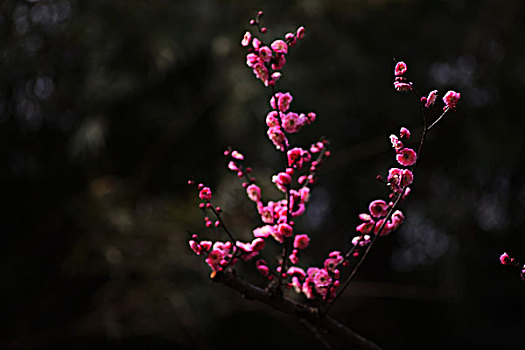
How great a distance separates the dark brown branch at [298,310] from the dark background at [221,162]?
3.45ft

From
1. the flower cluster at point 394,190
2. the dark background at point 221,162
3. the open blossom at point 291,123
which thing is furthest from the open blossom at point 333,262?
the dark background at point 221,162

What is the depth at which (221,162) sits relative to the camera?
197 centimetres

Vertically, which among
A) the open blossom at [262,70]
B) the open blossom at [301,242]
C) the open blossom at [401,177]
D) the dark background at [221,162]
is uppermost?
the open blossom at [262,70]

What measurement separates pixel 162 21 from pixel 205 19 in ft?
0.49

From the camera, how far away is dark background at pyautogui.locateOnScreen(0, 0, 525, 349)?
64.1 inches

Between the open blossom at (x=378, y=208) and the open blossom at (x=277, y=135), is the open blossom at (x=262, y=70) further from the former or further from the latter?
the open blossom at (x=378, y=208)

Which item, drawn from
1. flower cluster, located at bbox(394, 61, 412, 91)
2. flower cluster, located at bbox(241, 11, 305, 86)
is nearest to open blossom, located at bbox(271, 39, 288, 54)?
flower cluster, located at bbox(241, 11, 305, 86)

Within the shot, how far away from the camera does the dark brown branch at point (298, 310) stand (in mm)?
474

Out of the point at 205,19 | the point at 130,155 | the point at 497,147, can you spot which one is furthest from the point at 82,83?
the point at 497,147

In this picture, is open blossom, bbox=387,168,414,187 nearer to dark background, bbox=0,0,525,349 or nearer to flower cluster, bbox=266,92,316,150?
flower cluster, bbox=266,92,316,150

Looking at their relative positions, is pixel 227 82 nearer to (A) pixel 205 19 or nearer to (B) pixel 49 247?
(A) pixel 205 19

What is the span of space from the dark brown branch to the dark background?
3.45 ft

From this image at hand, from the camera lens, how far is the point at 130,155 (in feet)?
6.41

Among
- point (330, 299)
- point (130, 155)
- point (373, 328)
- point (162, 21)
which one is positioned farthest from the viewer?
point (373, 328)
